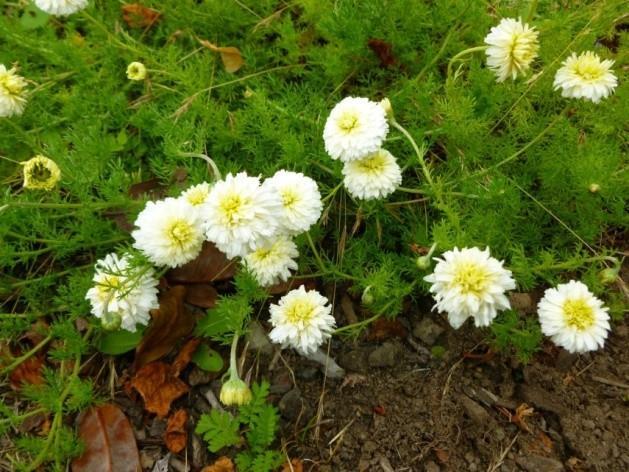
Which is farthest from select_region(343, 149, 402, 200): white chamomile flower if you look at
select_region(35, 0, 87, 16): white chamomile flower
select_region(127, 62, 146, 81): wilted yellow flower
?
select_region(35, 0, 87, 16): white chamomile flower

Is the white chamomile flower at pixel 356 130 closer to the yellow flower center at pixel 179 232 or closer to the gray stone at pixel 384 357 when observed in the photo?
the yellow flower center at pixel 179 232

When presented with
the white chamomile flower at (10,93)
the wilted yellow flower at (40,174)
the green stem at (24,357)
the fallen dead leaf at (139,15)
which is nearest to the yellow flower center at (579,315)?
the wilted yellow flower at (40,174)

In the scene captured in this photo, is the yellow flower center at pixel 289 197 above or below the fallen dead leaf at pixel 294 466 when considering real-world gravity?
above

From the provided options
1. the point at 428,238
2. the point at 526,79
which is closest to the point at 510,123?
the point at 526,79

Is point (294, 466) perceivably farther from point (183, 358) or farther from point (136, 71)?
point (136, 71)

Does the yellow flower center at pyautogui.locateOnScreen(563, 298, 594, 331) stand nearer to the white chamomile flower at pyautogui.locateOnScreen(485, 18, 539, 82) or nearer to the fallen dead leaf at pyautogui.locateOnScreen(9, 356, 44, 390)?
the white chamomile flower at pyautogui.locateOnScreen(485, 18, 539, 82)

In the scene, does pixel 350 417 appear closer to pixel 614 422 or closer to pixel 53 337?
pixel 614 422

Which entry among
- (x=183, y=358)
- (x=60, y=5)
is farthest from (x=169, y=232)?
(x=60, y=5)

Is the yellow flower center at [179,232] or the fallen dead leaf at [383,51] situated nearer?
the yellow flower center at [179,232]
